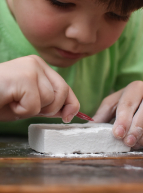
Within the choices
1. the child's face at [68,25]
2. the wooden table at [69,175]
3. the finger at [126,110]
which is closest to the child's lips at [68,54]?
the child's face at [68,25]

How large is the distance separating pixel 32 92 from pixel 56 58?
446 mm

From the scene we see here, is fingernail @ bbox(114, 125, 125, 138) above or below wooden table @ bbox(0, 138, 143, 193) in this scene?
below

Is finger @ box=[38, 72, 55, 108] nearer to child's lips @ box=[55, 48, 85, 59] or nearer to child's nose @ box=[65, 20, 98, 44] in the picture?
child's nose @ box=[65, 20, 98, 44]

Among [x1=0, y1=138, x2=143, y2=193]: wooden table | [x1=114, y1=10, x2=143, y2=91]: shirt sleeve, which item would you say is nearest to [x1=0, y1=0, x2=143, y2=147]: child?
[x1=0, y1=138, x2=143, y2=193]: wooden table

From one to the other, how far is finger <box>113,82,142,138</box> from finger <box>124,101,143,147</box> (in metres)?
0.01

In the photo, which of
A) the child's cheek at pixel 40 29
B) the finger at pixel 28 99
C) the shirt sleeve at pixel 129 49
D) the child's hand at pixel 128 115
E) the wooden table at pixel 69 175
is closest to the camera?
the wooden table at pixel 69 175

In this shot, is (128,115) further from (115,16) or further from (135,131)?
(115,16)

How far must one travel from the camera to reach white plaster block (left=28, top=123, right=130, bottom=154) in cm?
66

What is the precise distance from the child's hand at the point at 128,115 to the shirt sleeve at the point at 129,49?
517 mm

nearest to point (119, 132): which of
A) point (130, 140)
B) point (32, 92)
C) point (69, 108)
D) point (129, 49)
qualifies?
point (130, 140)

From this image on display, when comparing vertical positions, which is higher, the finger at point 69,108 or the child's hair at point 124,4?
the child's hair at point 124,4

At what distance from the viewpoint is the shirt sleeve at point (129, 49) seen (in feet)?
5.11

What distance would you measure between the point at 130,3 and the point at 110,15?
4.4 inches

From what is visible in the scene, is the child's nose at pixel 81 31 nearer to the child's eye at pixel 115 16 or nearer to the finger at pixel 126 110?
the child's eye at pixel 115 16
